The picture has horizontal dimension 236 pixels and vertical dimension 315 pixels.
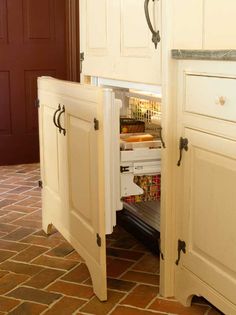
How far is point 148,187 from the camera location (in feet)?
7.43

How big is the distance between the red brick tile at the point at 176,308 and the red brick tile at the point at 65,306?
30cm

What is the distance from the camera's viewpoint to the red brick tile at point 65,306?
2.14 metres

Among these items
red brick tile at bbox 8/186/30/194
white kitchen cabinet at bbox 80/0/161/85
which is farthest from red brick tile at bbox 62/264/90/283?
red brick tile at bbox 8/186/30/194

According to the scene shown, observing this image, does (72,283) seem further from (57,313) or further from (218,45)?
(218,45)

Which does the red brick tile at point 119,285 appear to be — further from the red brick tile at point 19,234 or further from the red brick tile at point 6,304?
the red brick tile at point 19,234

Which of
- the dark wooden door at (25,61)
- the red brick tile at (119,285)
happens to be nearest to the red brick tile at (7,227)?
the red brick tile at (119,285)

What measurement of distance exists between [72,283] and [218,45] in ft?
3.92

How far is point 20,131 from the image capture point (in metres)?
4.75

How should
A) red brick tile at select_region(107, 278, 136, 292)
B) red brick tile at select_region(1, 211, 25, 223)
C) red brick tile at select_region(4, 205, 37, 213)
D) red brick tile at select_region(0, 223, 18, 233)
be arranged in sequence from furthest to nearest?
red brick tile at select_region(4, 205, 37, 213) < red brick tile at select_region(1, 211, 25, 223) < red brick tile at select_region(0, 223, 18, 233) < red brick tile at select_region(107, 278, 136, 292)

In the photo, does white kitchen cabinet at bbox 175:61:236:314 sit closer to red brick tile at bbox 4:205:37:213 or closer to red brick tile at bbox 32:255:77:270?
red brick tile at bbox 32:255:77:270

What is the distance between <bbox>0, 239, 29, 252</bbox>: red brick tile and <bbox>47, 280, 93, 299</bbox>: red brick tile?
18.5 inches

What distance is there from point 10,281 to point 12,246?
0.43m

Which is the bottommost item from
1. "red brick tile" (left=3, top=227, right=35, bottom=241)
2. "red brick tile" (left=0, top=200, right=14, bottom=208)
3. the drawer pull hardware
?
"red brick tile" (left=3, top=227, right=35, bottom=241)

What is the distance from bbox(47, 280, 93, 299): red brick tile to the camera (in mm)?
2289
